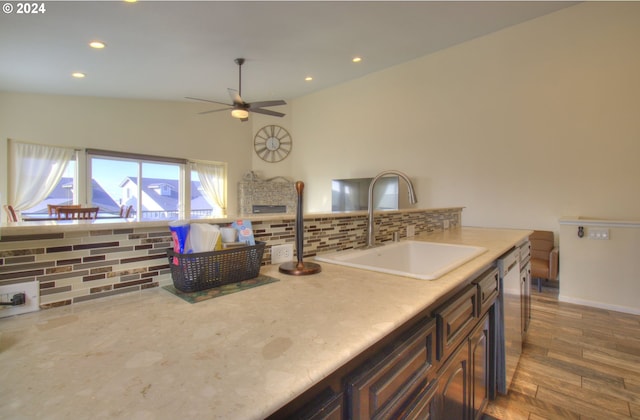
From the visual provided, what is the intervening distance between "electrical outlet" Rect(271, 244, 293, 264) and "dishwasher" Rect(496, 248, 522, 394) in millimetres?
1023

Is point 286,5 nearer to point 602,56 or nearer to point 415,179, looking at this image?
point 415,179

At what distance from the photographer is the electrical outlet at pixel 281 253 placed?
117cm

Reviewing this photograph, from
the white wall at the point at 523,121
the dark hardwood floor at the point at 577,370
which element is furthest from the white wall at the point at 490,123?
the dark hardwood floor at the point at 577,370

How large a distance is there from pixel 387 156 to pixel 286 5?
2883 millimetres

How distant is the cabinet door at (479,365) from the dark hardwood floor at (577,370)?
0.99ft

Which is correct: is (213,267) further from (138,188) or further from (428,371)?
(138,188)

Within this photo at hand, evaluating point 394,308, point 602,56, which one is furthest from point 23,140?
point 602,56

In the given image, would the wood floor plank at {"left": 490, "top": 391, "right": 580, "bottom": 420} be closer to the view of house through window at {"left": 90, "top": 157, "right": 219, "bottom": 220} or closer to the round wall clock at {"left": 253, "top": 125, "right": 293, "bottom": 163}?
the view of house through window at {"left": 90, "top": 157, "right": 219, "bottom": 220}

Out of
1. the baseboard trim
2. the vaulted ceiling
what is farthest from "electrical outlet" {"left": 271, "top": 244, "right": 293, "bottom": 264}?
the baseboard trim

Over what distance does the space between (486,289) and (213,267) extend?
110 cm

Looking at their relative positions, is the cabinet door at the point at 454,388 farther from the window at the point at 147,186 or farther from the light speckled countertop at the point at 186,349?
the window at the point at 147,186

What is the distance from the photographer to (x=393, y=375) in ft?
2.18

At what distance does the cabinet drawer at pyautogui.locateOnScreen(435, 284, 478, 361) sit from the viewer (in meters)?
0.87

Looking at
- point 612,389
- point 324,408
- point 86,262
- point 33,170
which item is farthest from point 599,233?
point 33,170
